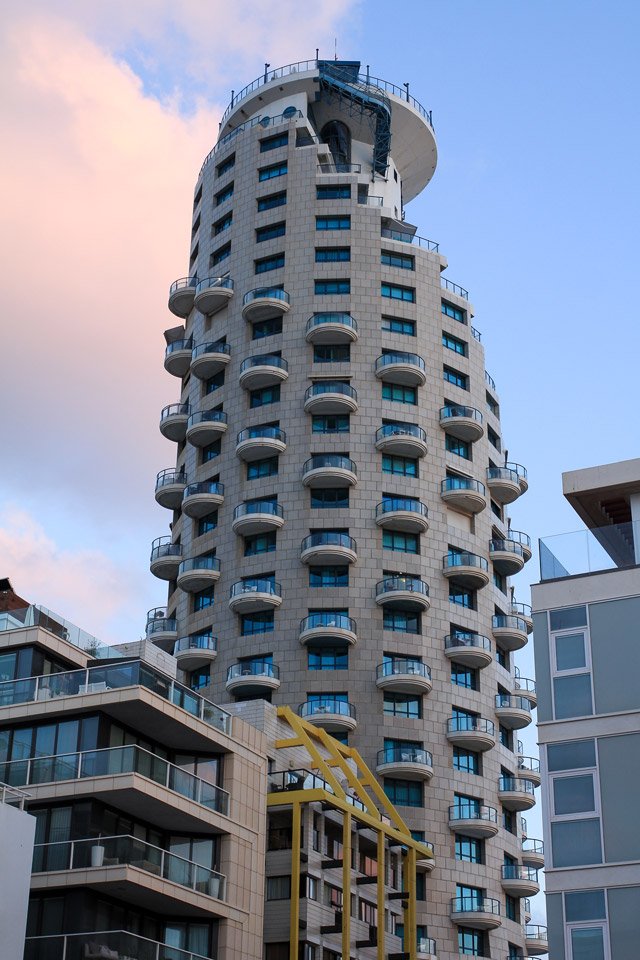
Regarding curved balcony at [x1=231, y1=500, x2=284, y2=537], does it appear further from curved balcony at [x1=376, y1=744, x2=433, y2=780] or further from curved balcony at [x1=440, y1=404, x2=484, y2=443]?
curved balcony at [x1=376, y1=744, x2=433, y2=780]

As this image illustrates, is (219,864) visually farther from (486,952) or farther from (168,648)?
(168,648)

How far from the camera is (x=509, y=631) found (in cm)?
8875

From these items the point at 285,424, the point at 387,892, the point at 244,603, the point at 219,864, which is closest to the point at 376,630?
the point at 244,603

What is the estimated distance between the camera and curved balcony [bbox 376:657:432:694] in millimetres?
80812

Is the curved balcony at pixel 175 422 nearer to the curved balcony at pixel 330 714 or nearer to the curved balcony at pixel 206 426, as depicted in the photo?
the curved balcony at pixel 206 426

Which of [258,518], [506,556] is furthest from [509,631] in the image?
[258,518]

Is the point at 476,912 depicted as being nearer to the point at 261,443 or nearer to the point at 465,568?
the point at 465,568

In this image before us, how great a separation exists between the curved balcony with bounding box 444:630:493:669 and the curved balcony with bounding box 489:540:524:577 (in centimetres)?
741

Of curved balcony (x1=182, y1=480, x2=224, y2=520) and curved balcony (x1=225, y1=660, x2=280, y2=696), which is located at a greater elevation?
curved balcony (x1=182, y1=480, x2=224, y2=520)

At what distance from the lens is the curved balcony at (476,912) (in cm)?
7706

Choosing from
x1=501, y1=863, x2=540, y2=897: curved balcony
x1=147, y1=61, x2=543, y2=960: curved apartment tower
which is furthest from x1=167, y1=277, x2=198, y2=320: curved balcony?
x1=501, y1=863, x2=540, y2=897: curved balcony

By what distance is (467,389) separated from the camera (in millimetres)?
95000

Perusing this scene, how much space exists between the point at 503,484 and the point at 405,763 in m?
22.9

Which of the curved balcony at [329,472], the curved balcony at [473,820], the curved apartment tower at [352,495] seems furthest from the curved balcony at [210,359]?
the curved balcony at [473,820]
